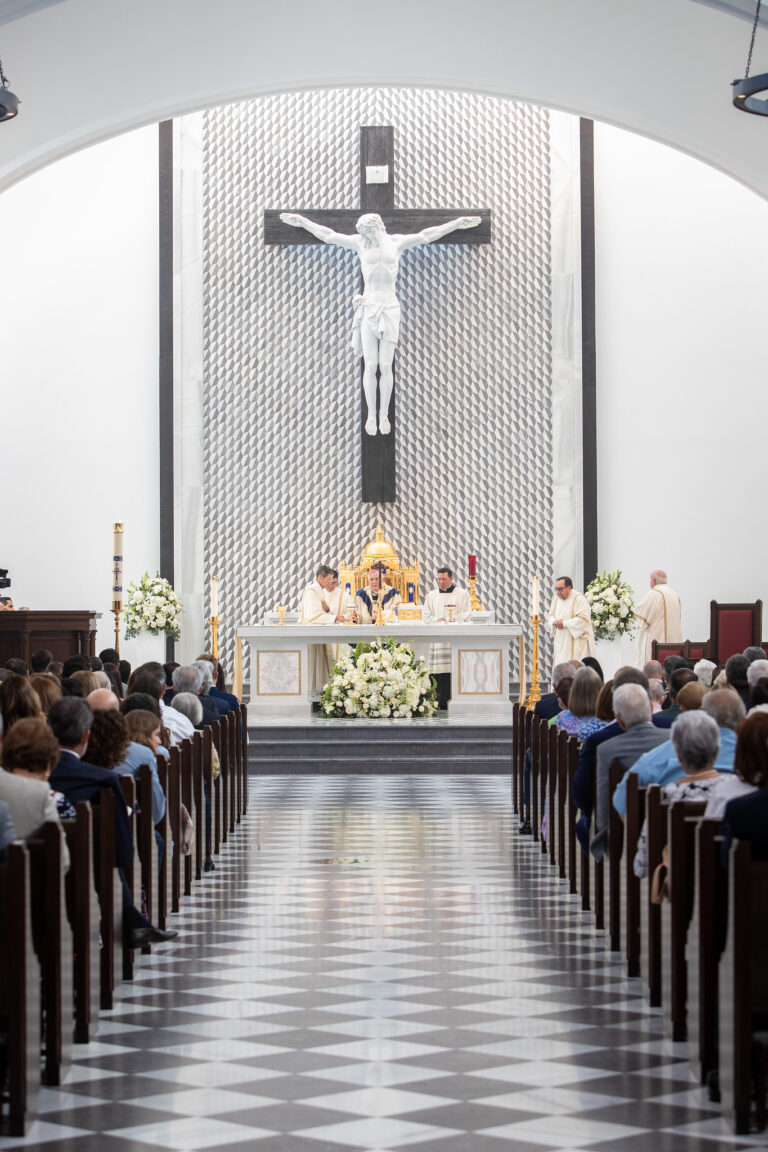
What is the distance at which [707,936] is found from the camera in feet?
13.3

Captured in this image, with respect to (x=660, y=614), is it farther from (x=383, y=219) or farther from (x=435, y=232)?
(x=383, y=219)

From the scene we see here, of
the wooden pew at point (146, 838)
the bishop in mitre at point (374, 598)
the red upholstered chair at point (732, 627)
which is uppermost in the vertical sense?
the bishop in mitre at point (374, 598)

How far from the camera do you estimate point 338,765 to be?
1188 centimetres

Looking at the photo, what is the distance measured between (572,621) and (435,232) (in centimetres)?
449

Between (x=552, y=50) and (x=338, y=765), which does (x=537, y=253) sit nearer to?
(x=552, y=50)

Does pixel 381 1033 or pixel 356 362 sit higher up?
pixel 356 362

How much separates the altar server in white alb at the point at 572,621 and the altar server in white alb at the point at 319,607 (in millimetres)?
2025

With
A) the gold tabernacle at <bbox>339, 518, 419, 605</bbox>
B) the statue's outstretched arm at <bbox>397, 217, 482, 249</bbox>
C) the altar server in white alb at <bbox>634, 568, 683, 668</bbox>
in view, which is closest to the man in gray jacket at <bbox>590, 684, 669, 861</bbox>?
the altar server in white alb at <bbox>634, 568, 683, 668</bbox>

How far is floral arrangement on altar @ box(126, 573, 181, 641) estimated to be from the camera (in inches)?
597

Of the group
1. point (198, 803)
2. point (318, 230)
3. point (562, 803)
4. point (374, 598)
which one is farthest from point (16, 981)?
point (318, 230)

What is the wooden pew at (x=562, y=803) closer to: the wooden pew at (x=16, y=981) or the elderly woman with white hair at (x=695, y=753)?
the elderly woman with white hair at (x=695, y=753)

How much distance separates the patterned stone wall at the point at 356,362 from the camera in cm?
1606

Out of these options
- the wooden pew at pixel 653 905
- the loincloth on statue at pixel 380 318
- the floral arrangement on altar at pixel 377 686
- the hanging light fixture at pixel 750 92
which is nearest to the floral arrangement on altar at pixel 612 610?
the floral arrangement on altar at pixel 377 686

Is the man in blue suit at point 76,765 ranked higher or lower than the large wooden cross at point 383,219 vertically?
lower
